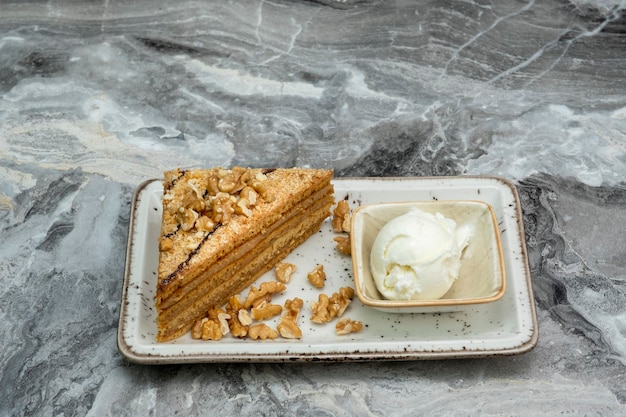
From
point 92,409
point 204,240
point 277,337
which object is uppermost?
point 204,240

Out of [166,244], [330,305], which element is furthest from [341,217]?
[166,244]

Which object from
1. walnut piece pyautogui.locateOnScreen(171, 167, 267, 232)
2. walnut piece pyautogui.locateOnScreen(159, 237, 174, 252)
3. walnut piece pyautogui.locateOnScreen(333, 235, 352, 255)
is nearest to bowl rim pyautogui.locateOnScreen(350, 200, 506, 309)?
walnut piece pyautogui.locateOnScreen(333, 235, 352, 255)

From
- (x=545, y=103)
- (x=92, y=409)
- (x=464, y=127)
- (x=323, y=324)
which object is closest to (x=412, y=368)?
(x=323, y=324)

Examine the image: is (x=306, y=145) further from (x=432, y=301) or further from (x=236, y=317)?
(x=432, y=301)

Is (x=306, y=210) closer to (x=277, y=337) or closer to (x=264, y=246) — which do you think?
(x=264, y=246)

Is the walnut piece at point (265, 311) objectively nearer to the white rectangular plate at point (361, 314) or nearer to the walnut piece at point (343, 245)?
the white rectangular plate at point (361, 314)
